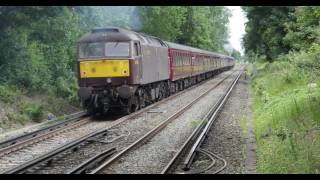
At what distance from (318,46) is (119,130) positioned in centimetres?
585

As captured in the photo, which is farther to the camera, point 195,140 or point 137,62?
point 137,62

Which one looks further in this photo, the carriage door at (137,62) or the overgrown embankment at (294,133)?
the carriage door at (137,62)

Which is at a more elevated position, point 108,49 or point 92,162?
point 108,49

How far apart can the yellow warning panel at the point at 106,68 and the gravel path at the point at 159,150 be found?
259 cm

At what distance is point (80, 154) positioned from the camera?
10.8m

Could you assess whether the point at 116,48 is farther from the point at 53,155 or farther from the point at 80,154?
the point at 53,155

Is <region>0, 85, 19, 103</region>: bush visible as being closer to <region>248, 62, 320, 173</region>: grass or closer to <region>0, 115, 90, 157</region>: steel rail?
<region>0, 115, 90, 157</region>: steel rail

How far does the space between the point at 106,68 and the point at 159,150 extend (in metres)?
6.92

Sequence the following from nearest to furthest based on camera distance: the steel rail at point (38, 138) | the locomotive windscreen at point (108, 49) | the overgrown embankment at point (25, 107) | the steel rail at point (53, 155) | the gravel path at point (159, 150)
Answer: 1. the steel rail at point (53, 155)
2. the gravel path at point (159, 150)
3. the steel rail at point (38, 138)
4. the overgrown embankment at point (25, 107)
5. the locomotive windscreen at point (108, 49)

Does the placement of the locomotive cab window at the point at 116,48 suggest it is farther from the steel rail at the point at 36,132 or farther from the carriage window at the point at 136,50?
the steel rail at the point at 36,132

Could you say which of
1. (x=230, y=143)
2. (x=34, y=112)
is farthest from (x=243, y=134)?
(x=34, y=112)

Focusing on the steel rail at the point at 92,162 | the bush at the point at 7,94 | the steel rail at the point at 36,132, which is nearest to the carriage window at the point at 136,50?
the steel rail at the point at 36,132

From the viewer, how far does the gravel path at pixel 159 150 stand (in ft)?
30.2
